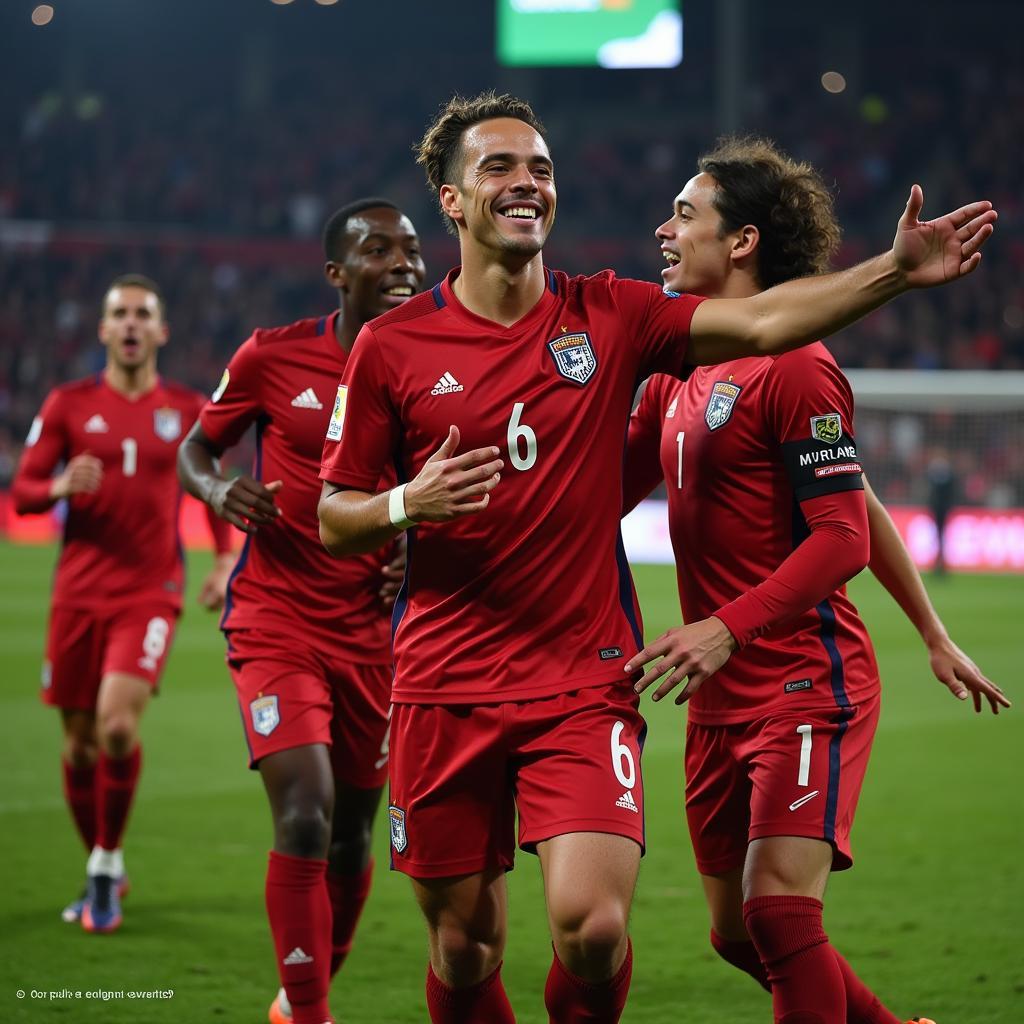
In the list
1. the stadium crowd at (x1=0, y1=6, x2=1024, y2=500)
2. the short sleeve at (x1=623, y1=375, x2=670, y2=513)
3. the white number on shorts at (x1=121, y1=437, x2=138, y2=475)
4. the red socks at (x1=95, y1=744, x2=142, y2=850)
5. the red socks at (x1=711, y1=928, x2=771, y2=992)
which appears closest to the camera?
the red socks at (x1=711, y1=928, x2=771, y2=992)

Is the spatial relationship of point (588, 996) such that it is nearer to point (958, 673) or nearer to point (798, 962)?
point (798, 962)

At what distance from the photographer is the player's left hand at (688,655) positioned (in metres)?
3.58

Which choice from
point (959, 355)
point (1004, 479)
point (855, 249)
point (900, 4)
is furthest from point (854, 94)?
point (1004, 479)

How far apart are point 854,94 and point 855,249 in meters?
6.35

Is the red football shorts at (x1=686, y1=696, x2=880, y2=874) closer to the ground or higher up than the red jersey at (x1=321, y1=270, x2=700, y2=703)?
closer to the ground

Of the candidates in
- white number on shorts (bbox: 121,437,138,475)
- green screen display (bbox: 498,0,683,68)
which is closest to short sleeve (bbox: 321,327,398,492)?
white number on shorts (bbox: 121,437,138,475)

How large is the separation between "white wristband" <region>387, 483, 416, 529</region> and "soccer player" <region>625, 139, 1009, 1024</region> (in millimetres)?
635

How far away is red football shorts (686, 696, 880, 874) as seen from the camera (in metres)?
3.87

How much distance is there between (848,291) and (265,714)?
2415 millimetres

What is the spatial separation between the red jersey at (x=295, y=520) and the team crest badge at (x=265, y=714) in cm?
28

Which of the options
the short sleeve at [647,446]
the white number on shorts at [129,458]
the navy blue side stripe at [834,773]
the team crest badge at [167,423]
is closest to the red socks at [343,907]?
the short sleeve at [647,446]

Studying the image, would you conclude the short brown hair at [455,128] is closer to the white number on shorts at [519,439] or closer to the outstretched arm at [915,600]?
the white number on shorts at [519,439]

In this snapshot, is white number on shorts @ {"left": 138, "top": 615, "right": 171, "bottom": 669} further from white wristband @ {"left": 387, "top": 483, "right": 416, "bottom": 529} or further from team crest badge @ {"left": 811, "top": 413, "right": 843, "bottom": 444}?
team crest badge @ {"left": 811, "top": 413, "right": 843, "bottom": 444}

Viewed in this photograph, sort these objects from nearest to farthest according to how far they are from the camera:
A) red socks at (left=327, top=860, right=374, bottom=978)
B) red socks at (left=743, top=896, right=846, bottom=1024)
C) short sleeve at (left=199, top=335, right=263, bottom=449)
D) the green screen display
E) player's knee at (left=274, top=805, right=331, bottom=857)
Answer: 1. red socks at (left=743, top=896, right=846, bottom=1024)
2. player's knee at (left=274, top=805, right=331, bottom=857)
3. red socks at (left=327, top=860, right=374, bottom=978)
4. short sleeve at (left=199, top=335, right=263, bottom=449)
5. the green screen display
